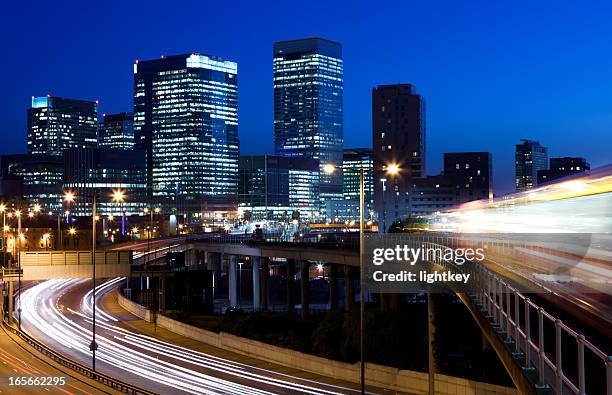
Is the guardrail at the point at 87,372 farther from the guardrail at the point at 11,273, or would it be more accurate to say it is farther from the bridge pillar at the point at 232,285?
the bridge pillar at the point at 232,285

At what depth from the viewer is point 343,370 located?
121ft

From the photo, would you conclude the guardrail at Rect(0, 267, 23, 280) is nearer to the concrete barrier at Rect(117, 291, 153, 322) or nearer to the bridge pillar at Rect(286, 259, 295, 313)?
the concrete barrier at Rect(117, 291, 153, 322)

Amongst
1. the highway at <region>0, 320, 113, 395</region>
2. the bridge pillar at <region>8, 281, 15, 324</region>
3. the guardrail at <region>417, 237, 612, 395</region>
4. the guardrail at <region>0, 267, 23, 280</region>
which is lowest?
the highway at <region>0, 320, 113, 395</region>

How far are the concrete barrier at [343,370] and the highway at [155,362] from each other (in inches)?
32.7

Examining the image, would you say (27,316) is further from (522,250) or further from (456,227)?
(522,250)

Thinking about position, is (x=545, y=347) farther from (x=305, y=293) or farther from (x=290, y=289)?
(x=290, y=289)

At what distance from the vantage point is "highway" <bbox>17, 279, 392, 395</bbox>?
34969 millimetres

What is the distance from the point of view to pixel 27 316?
206 ft

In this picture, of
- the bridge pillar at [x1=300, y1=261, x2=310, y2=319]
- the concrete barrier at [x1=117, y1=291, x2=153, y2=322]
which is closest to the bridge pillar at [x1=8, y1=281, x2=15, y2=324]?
the concrete barrier at [x1=117, y1=291, x2=153, y2=322]

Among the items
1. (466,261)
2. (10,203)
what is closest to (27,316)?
(466,261)

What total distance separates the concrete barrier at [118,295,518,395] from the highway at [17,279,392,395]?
2.73 feet

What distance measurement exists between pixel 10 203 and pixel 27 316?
92854 mm

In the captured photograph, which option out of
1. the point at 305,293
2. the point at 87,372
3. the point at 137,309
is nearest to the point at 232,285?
the point at 305,293

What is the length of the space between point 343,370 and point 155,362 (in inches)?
448
